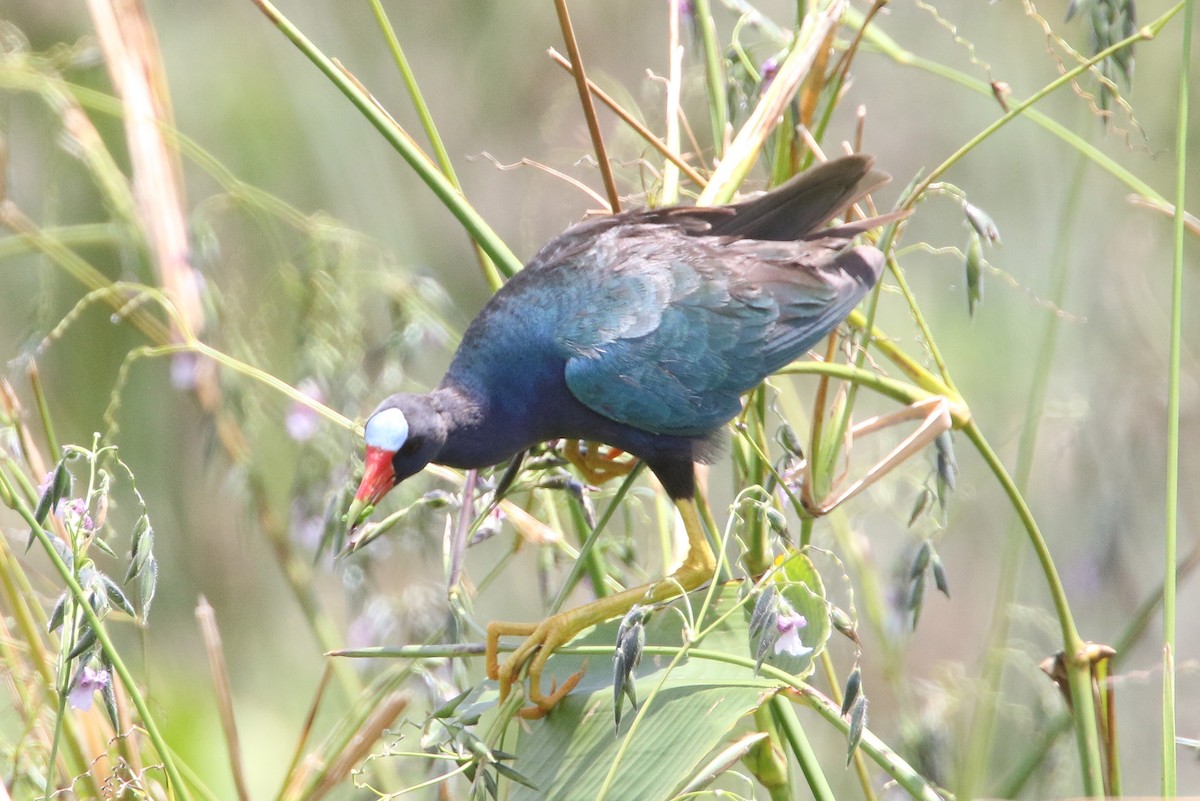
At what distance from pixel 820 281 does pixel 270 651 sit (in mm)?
2409

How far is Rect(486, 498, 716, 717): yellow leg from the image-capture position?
67.1 inches

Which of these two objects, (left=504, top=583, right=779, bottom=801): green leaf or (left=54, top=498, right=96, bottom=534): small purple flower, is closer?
(left=54, top=498, right=96, bottom=534): small purple flower

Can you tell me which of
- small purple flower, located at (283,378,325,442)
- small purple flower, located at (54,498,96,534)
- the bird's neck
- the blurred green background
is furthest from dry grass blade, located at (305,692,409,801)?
the blurred green background

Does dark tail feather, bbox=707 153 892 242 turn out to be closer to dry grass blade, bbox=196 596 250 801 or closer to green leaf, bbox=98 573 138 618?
dry grass blade, bbox=196 596 250 801

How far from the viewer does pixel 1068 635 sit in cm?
161

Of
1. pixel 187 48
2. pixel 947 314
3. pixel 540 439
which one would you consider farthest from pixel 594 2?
pixel 540 439

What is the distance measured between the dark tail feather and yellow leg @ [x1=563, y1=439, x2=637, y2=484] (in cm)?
47

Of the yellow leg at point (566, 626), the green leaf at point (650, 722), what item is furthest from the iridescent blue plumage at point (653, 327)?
the green leaf at point (650, 722)

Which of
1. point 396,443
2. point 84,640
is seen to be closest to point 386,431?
point 396,443

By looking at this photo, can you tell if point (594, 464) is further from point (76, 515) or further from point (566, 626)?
point (76, 515)

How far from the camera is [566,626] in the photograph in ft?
5.99

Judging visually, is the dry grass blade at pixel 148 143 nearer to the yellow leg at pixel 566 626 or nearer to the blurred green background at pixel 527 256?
the blurred green background at pixel 527 256

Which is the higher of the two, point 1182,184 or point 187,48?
point 187,48

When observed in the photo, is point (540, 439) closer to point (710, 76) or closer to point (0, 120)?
point (710, 76)
